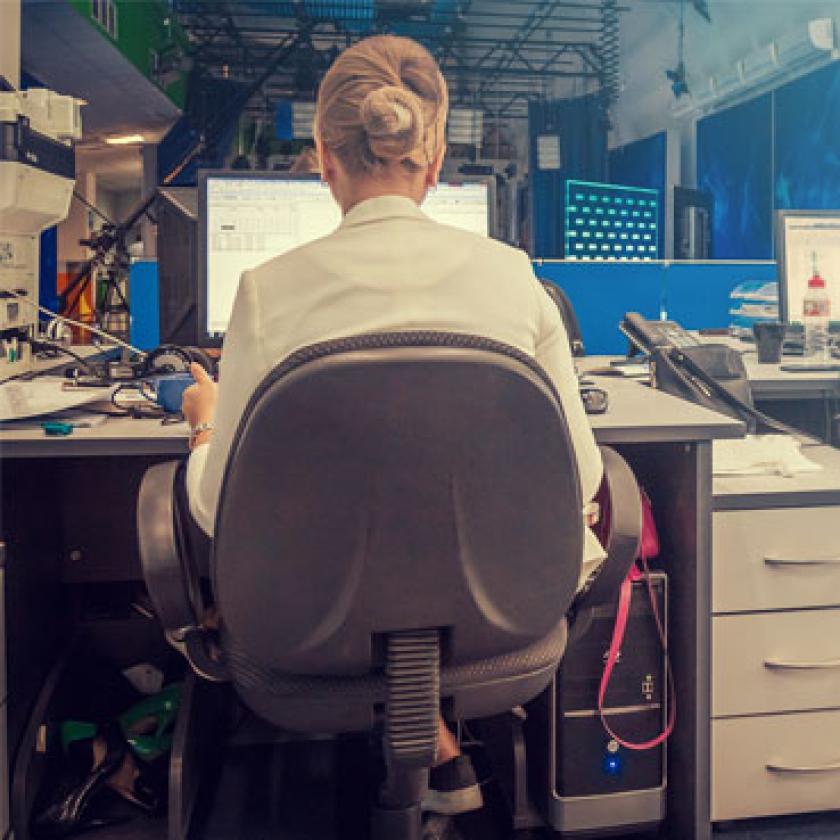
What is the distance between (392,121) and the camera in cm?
105

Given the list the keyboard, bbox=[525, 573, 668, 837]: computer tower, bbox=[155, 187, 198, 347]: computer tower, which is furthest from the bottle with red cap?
bbox=[155, 187, 198, 347]: computer tower

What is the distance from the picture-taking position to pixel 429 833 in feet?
5.57

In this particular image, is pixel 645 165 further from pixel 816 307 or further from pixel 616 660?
pixel 616 660

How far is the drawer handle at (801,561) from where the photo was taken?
157 cm

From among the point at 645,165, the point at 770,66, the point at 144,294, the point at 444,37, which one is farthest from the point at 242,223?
the point at 645,165

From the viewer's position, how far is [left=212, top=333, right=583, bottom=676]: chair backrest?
0.85m

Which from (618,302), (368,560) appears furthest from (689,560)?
(618,302)

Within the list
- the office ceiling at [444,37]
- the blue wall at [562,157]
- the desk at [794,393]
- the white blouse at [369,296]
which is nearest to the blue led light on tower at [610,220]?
the desk at [794,393]

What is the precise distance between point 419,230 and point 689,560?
2.77 ft

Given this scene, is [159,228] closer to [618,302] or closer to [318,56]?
[618,302]

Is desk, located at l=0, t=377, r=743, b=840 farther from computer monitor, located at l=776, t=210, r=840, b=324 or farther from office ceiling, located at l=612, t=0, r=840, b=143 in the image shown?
office ceiling, located at l=612, t=0, r=840, b=143

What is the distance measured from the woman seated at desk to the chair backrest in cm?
8

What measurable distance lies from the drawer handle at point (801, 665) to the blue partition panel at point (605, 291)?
6.81ft

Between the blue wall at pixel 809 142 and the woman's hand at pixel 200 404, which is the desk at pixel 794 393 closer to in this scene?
the woman's hand at pixel 200 404
